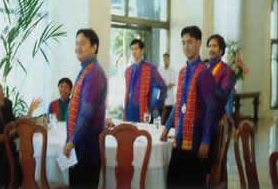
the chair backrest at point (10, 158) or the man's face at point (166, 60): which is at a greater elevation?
the man's face at point (166, 60)

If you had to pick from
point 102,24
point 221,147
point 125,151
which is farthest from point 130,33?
point 125,151

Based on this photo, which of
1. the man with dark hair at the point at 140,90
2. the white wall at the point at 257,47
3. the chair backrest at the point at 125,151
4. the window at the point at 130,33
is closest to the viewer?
the chair backrest at the point at 125,151

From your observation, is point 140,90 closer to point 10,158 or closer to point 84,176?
point 84,176

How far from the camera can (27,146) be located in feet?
10.9

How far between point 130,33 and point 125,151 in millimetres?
6755

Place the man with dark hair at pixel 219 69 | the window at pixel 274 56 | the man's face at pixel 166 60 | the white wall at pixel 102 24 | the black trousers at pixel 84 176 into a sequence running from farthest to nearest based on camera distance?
the window at pixel 274 56 → the man's face at pixel 166 60 → the white wall at pixel 102 24 → the man with dark hair at pixel 219 69 → the black trousers at pixel 84 176

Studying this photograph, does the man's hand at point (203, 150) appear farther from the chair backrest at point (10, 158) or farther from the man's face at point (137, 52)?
the man's face at point (137, 52)

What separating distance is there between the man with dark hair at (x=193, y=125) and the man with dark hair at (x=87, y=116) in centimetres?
59

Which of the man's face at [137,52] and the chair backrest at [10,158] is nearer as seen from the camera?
the chair backrest at [10,158]

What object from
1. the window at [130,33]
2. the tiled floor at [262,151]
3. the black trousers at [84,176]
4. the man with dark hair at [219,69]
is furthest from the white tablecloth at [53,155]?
the window at [130,33]

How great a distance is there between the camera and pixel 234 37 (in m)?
11.5

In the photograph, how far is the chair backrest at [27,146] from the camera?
3277 mm

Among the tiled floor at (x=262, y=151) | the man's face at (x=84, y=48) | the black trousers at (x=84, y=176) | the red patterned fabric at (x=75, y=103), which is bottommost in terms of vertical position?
the tiled floor at (x=262, y=151)

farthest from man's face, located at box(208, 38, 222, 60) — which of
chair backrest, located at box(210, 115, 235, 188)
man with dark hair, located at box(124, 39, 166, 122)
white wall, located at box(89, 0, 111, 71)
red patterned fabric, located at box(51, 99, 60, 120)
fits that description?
white wall, located at box(89, 0, 111, 71)
